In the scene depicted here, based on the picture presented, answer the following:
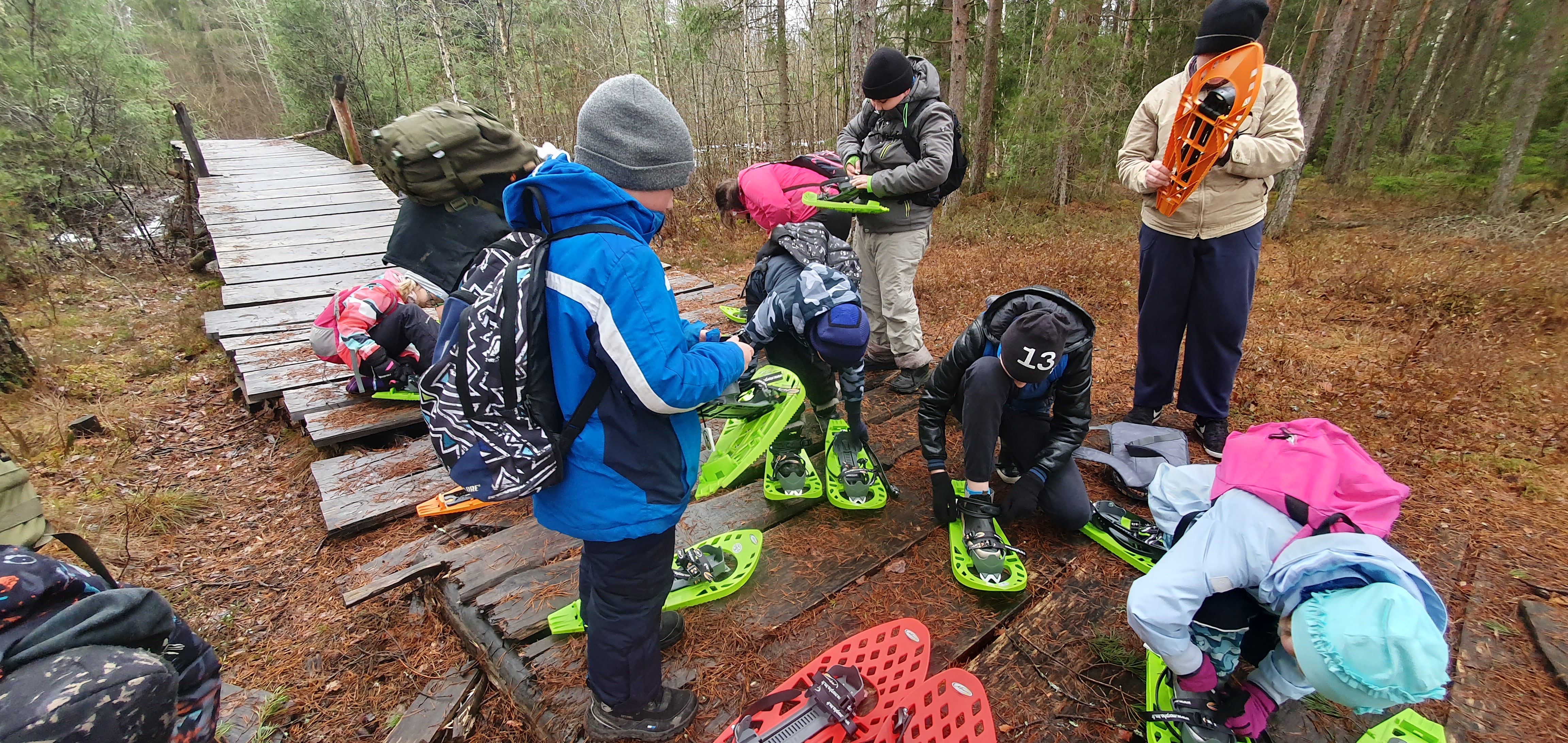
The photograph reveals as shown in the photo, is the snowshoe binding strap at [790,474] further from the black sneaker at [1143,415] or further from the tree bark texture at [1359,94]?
the tree bark texture at [1359,94]

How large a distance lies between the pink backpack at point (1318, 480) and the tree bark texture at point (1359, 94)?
1588cm

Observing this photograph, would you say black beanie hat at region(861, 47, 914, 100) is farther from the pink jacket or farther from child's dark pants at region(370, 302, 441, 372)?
child's dark pants at region(370, 302, 441, 372)

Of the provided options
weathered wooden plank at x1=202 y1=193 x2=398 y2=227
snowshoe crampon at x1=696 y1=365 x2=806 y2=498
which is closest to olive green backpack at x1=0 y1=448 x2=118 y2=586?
snowshoe crampon at x1=696 y1=365 x2=806 y2=498

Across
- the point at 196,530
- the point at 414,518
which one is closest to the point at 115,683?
the point at 414,518

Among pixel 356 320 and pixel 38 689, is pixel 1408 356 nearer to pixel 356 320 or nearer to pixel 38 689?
pixel 38 689

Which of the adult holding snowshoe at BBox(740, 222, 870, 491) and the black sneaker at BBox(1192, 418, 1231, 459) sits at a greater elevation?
the adult holding snowshoe at BBox(740, 222, 870, 491)

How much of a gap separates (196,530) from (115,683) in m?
3.07

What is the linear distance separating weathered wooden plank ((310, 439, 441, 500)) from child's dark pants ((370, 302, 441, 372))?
70 centimetres

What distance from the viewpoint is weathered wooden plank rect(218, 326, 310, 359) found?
4695 millimetres

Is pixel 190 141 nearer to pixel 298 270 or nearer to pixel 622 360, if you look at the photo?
pixel 298 270

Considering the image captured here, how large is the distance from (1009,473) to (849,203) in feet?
6.27

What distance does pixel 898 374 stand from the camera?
14.5 ft

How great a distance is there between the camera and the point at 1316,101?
8.72 meters

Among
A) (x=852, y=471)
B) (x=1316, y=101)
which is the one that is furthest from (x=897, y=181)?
(x=1316, y=101)
